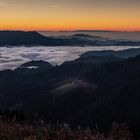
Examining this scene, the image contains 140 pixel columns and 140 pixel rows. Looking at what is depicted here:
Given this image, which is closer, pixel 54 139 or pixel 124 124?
pixel 54 139

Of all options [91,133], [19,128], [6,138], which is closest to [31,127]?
[19,128]

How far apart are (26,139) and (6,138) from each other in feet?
3.76

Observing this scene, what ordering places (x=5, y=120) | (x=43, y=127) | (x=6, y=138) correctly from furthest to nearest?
(x=5, y=120) → (x=43, y=127) → (x=6, y=138)

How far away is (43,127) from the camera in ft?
31.2

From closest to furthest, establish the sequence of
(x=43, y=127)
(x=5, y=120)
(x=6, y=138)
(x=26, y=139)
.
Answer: (x=26, y=139) < (x=6, y=138) < (x=43, y=127) < (x=5, y=120)

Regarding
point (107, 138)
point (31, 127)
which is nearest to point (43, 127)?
point (31, 127)

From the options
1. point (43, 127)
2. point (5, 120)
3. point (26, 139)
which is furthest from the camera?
point (5, 120)

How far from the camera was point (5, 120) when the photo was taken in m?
11.0

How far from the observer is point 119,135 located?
9.03 meters

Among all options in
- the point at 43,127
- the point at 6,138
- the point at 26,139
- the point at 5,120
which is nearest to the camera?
the point at 26,139

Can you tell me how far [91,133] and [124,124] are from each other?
46.8 inches

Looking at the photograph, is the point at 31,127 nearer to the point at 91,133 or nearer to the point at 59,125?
the point at 59,125

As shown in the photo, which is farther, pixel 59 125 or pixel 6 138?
pixel 59 125

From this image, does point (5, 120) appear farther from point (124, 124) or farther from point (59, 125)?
point (124, 124)
